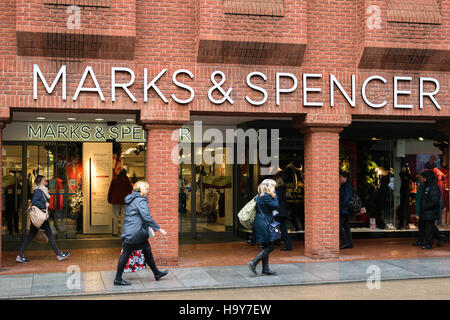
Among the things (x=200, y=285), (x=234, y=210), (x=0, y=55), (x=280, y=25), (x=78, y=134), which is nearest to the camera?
(x=200, y=285)

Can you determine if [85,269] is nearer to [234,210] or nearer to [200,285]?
[200,285]

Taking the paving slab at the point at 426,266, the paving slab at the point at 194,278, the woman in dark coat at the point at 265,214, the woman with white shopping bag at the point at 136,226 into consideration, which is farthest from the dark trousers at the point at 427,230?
the woman with white shopping bag at the point at 136,226

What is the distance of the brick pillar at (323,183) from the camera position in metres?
11.7

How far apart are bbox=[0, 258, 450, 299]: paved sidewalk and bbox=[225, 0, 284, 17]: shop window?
509 centimetres

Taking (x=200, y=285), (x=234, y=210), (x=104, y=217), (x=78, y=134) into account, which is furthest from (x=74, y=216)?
(x=200, y=285)

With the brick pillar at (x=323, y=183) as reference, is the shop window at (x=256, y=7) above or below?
above

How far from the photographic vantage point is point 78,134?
14633 mm

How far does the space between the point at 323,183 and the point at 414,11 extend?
4.23m

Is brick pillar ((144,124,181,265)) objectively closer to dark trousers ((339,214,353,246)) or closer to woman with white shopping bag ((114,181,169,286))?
woman with white shopping bag ((114,181,169,286))

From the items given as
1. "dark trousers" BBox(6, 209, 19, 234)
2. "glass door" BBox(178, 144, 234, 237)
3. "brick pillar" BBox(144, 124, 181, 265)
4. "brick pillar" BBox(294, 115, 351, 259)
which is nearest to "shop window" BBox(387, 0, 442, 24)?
"brick pillar" BBox(294, 115, 351, 259)

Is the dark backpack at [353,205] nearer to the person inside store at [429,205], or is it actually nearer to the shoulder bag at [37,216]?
the person inside store at [429,205]

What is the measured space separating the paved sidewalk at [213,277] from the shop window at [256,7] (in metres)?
5.09

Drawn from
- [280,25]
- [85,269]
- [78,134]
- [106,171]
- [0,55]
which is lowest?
[85,269]

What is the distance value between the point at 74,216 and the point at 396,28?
9701 mm
